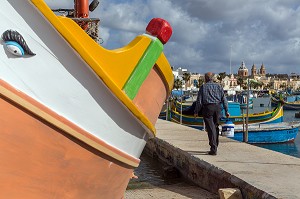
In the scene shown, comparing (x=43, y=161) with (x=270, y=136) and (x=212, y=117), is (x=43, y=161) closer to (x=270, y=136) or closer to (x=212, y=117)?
(x=212, y=117)

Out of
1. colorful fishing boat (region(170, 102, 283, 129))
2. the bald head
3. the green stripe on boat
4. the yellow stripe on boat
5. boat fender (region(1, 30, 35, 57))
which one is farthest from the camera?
colorful fishing boat (region(170, 102, 283, 129))

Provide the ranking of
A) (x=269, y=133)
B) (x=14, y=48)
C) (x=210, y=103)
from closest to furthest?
(x=14, y=48)
(x=210, y=103)
(x=269, y=133)

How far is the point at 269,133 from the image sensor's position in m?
19.9

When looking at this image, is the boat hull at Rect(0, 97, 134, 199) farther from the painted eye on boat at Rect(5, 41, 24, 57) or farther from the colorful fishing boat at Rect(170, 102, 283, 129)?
the colorful fishing boat at Rect(170, 102, 283, 129)

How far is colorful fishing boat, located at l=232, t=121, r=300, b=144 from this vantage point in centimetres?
1933

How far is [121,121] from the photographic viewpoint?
295 centimetres

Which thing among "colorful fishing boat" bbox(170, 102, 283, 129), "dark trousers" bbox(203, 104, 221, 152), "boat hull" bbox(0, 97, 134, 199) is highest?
"colorful fishing boat" bbox(170, 102, 283, 129)

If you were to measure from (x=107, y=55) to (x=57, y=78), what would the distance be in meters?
0.46

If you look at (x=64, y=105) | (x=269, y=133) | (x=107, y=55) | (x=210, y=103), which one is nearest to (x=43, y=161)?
(x=64, y=105)

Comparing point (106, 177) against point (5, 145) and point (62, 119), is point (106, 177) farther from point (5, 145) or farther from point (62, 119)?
point (5, 145)

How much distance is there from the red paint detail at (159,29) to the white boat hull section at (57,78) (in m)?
0.72

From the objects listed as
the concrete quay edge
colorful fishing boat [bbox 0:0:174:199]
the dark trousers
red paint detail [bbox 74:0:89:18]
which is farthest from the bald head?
colorful fishing boat [bbox 0:0:174:199]

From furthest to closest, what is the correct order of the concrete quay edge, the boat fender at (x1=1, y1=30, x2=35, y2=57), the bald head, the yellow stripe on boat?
the bald head
the concrete quay edge
the yellow stripe on boat
the boat fender at (x1=1, y1=30, x2=35, y2=57)

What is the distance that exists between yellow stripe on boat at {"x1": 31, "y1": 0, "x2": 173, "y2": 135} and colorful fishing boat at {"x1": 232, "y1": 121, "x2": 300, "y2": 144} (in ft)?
52.4
